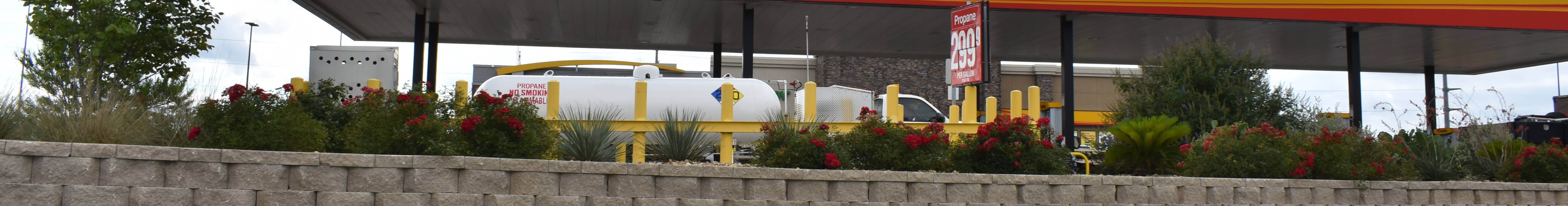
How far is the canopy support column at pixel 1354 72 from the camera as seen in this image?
15922 millimetres

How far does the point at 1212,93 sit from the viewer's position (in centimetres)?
1090

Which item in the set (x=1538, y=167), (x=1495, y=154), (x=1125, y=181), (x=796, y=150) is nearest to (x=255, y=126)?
(x=796, y=150)

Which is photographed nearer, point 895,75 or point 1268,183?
point 1268,183

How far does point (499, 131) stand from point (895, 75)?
27424mm

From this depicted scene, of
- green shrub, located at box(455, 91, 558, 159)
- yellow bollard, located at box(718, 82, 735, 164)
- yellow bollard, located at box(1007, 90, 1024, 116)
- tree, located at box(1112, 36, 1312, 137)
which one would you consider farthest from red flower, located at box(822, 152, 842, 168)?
tree, located at box(1112, 36, 1312, 137)

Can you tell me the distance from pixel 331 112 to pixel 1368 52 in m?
18.9

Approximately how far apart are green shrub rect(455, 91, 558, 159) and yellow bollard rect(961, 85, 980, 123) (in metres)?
5.13

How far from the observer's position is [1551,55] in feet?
64.4

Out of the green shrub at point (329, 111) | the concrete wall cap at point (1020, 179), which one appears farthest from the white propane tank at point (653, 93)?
the concrete wall cap at point (1020, 179)

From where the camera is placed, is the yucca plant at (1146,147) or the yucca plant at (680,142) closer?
the yucca plant at (680,142)

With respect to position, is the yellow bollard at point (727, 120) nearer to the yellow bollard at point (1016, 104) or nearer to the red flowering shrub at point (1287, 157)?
the yellow bollard at point (1016, 104)

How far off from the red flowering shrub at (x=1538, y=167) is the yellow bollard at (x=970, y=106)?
16.4ft

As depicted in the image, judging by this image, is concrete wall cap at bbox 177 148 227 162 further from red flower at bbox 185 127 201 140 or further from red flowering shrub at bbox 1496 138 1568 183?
red flowering shrub at bbox 1496 138 1568 183

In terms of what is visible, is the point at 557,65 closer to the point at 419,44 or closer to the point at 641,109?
the point at 419,44
